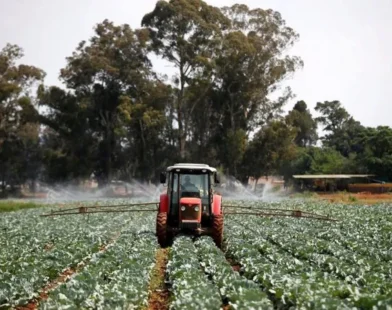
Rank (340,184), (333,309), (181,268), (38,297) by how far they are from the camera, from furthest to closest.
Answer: (340,184) → (181,268) → (38,297) → (333,309)

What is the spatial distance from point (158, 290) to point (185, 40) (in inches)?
1938

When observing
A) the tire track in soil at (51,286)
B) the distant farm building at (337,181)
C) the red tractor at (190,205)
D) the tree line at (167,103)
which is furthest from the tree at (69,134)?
the tire track in soil at (51,286)

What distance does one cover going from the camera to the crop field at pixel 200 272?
8820 mm

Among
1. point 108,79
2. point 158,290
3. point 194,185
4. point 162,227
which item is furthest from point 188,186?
point 108,79

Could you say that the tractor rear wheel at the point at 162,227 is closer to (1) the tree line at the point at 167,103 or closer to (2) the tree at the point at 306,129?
(1) the tree line at the point at 167,103

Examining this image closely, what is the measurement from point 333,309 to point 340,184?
60875 mm

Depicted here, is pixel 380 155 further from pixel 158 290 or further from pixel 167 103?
pixel 158 290

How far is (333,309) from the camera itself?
7.52 meters

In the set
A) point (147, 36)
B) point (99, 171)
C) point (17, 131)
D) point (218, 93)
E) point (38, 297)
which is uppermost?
point (147, 36)

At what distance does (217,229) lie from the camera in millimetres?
17844

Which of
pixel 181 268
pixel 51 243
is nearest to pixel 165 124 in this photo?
pixel 51 243

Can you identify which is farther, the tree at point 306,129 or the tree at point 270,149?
the tree at point 306,129

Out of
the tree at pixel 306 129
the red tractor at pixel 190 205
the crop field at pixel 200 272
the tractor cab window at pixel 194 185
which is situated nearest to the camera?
the crop field at pixel 200 272

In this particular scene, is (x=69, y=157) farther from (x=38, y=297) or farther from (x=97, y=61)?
(x=38, y=297)
